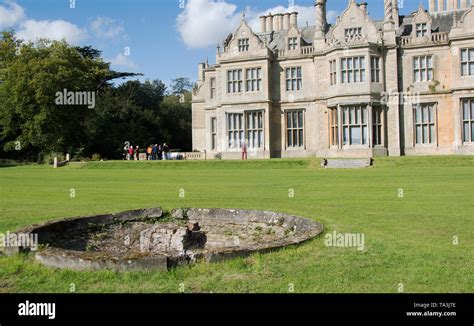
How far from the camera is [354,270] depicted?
6.36 m

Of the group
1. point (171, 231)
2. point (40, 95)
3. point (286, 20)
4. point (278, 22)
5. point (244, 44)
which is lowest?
point (171, 231)

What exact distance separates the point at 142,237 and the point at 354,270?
202 inches

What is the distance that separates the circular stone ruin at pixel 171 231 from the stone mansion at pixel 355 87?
77.5 feet

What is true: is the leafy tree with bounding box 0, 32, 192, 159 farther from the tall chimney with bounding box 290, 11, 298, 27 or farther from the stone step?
the stone step

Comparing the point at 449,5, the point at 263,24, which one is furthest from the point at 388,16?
the point at 263,24

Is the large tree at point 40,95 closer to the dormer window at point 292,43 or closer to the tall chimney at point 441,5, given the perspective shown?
the dormer window at point 292,43

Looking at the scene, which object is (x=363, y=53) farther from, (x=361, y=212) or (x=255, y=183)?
(x=361, y=212)

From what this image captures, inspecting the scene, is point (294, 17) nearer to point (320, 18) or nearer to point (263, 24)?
point (263, 24)

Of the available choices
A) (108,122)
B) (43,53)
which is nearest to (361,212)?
(43,53)

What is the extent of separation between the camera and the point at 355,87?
108 feet

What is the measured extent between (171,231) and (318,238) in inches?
136

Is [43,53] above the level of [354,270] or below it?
above
